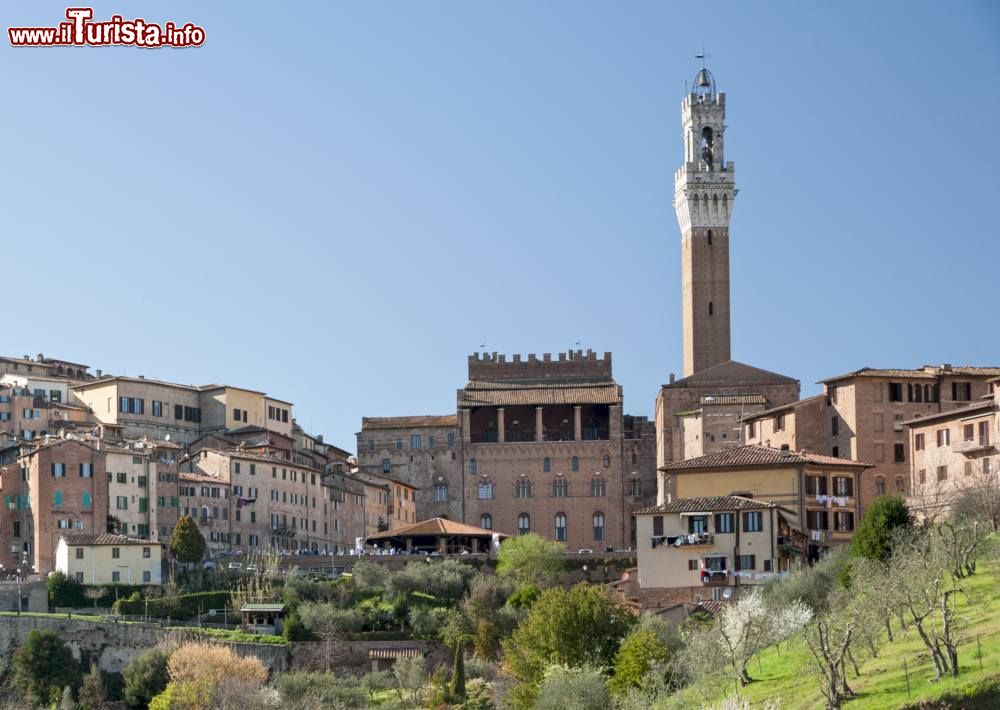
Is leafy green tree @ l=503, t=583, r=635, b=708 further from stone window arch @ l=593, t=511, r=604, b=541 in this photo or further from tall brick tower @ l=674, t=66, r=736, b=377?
tall brick tower @ l=674, t=66, r=736, b=377

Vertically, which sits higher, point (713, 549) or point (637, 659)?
point (713, 549)

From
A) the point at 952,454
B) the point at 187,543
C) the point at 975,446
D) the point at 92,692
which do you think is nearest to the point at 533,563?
the point at 187,543

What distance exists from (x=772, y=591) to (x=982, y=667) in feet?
63.8

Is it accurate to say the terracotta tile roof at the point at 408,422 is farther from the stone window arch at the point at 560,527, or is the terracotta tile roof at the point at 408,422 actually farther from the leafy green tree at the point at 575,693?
the leafy green tree at the point at 575,693

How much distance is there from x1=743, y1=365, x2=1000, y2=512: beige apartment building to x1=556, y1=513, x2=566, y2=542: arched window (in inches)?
839

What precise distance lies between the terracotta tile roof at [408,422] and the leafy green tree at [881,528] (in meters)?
46.7

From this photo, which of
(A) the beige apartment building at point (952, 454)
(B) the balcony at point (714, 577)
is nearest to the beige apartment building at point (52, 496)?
(B) the balcony at point (714, 577)

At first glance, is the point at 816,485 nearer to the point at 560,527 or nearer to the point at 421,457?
the point at 560,527

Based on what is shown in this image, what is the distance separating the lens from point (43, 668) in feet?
270

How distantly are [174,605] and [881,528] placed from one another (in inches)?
1137

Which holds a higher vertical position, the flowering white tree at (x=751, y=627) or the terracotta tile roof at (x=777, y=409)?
the terracotta tile roof at (x=777, y=409)

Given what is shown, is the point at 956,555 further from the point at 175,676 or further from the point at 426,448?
the point at 426,448

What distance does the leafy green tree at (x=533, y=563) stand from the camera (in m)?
92.6

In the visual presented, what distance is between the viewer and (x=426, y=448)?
397ft
